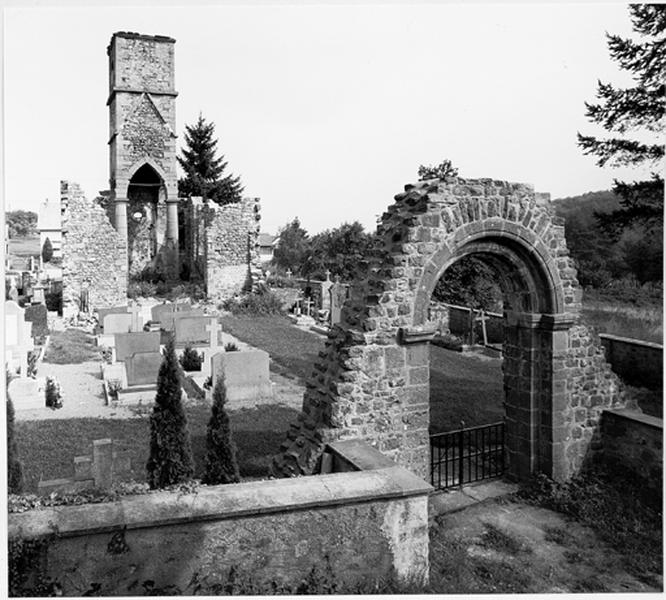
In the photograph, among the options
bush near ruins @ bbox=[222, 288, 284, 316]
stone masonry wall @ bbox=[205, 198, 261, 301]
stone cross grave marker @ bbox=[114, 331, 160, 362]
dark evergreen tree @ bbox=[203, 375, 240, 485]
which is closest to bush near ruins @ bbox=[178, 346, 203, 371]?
stone cross grave marker @ bbox=[114, 331, 160, 362]

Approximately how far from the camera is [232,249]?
28.3 m

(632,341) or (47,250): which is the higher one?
(47,250)

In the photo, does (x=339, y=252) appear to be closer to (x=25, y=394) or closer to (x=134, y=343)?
(x=134, y=343)

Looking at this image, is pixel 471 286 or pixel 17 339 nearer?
pixel 17 339

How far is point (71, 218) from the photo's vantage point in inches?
979

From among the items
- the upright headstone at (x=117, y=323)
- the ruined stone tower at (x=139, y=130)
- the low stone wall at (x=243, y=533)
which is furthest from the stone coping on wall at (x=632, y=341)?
the ruined stone tower at (x=139, y=130)

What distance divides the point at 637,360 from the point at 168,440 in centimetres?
1424

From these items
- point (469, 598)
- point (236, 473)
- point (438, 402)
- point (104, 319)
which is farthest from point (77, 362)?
point (469, 598)

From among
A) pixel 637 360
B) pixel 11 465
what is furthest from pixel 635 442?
pixel 637 360

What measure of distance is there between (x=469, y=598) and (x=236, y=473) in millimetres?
2817

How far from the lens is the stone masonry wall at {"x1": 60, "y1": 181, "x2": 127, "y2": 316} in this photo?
2453 cm

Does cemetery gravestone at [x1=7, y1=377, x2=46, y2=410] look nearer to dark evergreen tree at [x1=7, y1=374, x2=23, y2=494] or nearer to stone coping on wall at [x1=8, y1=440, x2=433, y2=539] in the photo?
dark evergreen tree at [x1=7, y1=374, x2=23, y2=494]

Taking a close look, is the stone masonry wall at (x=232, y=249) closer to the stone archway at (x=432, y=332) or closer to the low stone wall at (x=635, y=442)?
the stone archway at (x=432, y=332)

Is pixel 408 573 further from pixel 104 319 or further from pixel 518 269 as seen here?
pixel 104 319
